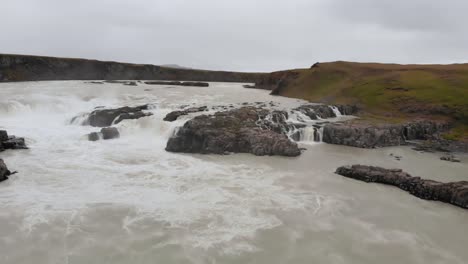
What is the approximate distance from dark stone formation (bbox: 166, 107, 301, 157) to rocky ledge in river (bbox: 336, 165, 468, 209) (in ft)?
16.2

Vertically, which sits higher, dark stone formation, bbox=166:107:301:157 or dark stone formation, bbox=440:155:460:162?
dark stone formation, bbox=166:107:301:157

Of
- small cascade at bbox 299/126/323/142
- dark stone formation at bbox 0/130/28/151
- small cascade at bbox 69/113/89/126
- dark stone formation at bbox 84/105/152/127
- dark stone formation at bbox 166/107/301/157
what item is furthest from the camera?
small cascade at bbox 69/113/89/126

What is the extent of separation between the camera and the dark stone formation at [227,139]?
23.3m

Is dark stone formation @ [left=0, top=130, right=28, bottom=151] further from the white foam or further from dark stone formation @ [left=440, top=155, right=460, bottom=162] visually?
dark stone formation @ [left=440, top=155, right=460, bottom=162]

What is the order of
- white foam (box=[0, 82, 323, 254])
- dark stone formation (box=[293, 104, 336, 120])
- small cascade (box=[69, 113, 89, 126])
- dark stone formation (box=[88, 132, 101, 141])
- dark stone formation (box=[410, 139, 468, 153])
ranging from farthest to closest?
dark stone formation (box=[293, 104, 336, 120]) < small cascade (box=[69, 113, 89, 126]) < dark stone formation (box=[88, 132, 101, 141]) < dark stone formation (box=[410, 139, 468, 153]) < white foam (box=[0, 82, 323, 254])

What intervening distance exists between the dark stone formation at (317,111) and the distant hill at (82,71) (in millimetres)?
63888

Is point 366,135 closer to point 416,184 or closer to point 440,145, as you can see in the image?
point 440,145

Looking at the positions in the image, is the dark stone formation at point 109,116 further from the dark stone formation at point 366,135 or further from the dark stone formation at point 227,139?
the dark stone formation at point 366,135

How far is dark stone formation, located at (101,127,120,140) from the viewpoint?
1086 inches

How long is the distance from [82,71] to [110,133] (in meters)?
66.6

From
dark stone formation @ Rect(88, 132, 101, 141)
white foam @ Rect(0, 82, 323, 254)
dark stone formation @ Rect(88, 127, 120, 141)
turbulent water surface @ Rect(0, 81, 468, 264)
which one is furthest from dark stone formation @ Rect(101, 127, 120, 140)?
turbulent water surface @ Rect(0, 81, 468, 264)

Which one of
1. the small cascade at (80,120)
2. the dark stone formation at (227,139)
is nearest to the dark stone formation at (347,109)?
the dark stone formation at (227,139)

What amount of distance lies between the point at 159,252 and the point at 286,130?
1855 cm

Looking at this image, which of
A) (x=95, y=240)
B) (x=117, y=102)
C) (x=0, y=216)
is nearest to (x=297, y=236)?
(x=95, y=240)
